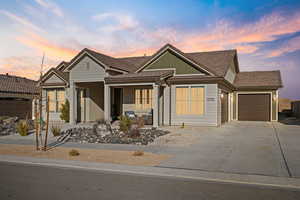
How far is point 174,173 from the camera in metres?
6.71

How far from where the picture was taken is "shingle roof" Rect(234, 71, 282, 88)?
23.1 m

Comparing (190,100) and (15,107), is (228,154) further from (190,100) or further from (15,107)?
(15,107)

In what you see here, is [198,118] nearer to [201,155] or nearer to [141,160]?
[201,155]

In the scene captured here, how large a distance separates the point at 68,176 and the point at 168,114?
41.7ft

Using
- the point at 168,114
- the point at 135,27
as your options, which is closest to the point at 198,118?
the point at 168,114

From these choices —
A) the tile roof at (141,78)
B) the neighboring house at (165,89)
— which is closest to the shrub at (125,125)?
the neighboring house at (165,89)

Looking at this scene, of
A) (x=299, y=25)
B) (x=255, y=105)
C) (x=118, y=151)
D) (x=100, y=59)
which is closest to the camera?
(x=118, y=151)

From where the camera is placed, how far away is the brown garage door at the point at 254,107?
23400 millimetres

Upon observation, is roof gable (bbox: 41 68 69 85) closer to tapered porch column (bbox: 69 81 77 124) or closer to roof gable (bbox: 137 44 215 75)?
tapered porch column (bbox: 69 81 77 124)

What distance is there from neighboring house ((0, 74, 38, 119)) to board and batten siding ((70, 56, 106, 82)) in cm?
668

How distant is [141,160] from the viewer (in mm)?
8219

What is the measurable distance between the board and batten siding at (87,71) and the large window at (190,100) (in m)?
5.98

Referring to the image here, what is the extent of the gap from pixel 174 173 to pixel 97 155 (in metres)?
3.55

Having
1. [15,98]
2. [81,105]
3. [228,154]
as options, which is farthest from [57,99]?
[228,154]
